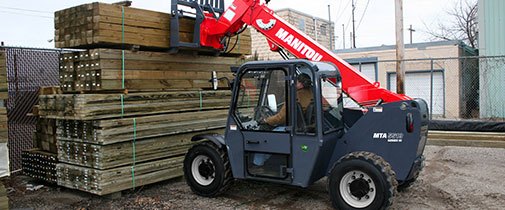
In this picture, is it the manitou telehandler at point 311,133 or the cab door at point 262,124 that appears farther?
the cab door at point 262,124

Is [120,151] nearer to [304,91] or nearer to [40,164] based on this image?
[40,164]

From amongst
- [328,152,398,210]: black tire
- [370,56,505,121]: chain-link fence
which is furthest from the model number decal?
[370,56,505,121]: chain-link fence

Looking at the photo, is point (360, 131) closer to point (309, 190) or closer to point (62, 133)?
point (309, 190)

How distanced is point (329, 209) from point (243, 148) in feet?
4.79

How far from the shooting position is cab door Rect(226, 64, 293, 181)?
6.14 m

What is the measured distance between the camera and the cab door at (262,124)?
6141mm

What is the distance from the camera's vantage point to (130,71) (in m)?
7.32

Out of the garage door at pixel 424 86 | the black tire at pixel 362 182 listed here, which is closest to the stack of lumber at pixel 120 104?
the black tire at pixel 362 182

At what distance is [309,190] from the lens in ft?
23.5

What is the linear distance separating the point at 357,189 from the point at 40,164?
5.56 m

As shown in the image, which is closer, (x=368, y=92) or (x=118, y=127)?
(x=368, y=92)

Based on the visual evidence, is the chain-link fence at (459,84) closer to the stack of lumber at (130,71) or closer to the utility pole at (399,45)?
the utility pole at (399,45)

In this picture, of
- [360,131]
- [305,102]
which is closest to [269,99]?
[305,102]

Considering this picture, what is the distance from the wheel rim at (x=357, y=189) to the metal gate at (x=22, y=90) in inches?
260
